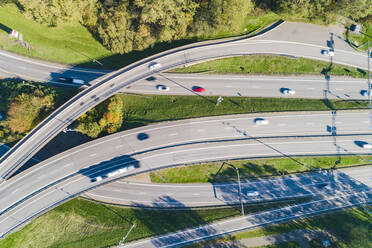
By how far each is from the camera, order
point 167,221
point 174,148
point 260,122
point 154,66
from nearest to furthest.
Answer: point 154,66
point 174,148
point 167,221
point 260,122

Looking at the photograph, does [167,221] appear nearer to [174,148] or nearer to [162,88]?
[174,148]

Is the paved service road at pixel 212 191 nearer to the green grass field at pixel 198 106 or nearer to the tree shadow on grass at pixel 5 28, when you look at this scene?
the green grass field at pixel 198 106

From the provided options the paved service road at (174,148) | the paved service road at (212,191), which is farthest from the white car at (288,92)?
the paved service road at (212,191)

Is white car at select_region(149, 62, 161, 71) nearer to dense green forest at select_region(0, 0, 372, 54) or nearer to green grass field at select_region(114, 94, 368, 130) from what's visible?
dense green forest at select_region(0, 0, 372, 54)

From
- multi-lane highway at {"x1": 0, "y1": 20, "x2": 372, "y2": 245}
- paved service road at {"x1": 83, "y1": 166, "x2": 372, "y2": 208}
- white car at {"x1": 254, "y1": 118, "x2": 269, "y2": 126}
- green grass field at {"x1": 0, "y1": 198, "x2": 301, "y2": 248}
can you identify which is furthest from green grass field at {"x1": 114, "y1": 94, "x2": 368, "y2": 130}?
green grass field at {"x1": 0, "y1": 198, "x2": 301, "y2": 248}

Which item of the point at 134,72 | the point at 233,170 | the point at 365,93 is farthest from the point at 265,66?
the point at 134,72

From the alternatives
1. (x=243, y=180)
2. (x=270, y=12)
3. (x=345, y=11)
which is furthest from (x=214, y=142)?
(x=345, y=11)
